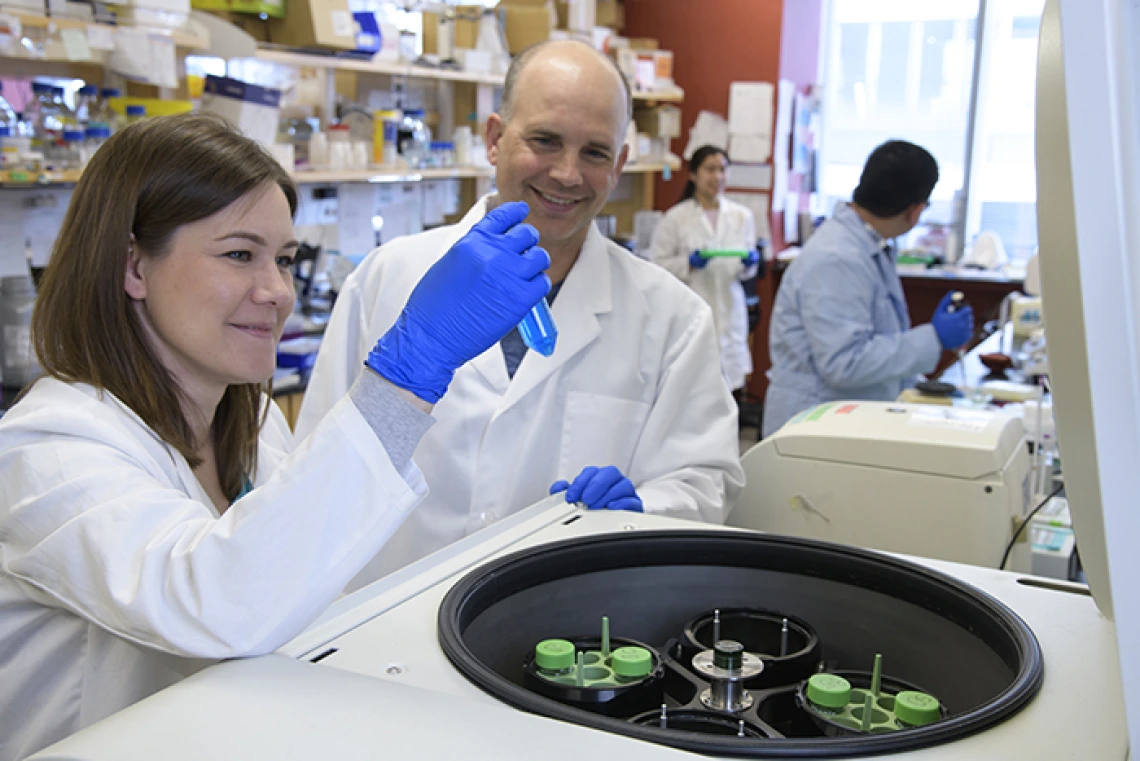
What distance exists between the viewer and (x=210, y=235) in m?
1.24

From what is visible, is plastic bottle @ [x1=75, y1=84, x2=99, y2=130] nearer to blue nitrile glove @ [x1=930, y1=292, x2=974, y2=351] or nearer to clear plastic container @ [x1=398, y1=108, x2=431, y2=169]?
clear plastic container @ [x1=398, y1=108, x2=431, y2=169]

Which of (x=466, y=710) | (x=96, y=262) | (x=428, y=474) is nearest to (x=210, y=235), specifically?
(x=96, y=262)

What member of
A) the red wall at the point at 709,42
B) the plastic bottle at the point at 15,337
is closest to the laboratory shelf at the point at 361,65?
the plastic bottle at the point at 15,337

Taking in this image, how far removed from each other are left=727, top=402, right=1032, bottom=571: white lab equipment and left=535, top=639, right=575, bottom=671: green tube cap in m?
0.86

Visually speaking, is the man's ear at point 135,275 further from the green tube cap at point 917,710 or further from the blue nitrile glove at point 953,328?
the blue nitrile glove at point 953,328

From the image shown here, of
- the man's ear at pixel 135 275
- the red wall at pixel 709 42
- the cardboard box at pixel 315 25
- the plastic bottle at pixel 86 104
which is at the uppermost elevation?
the red wall at pixel 709 42

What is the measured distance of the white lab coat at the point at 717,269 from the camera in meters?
6.09

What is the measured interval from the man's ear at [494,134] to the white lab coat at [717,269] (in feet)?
13.6

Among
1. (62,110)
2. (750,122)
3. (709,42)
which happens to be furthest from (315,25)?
(709,42)

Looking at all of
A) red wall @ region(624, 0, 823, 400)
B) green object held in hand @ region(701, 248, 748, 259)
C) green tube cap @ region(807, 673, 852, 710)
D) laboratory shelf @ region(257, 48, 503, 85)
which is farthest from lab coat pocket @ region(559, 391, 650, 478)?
red wall @ region(624, 0, 823, 400)

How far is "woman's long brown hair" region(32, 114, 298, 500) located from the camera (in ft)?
3.96

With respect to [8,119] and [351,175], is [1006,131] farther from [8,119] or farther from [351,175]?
[8,119]

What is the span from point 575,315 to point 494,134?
42 centimetres

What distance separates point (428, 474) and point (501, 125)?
0.67 metres
